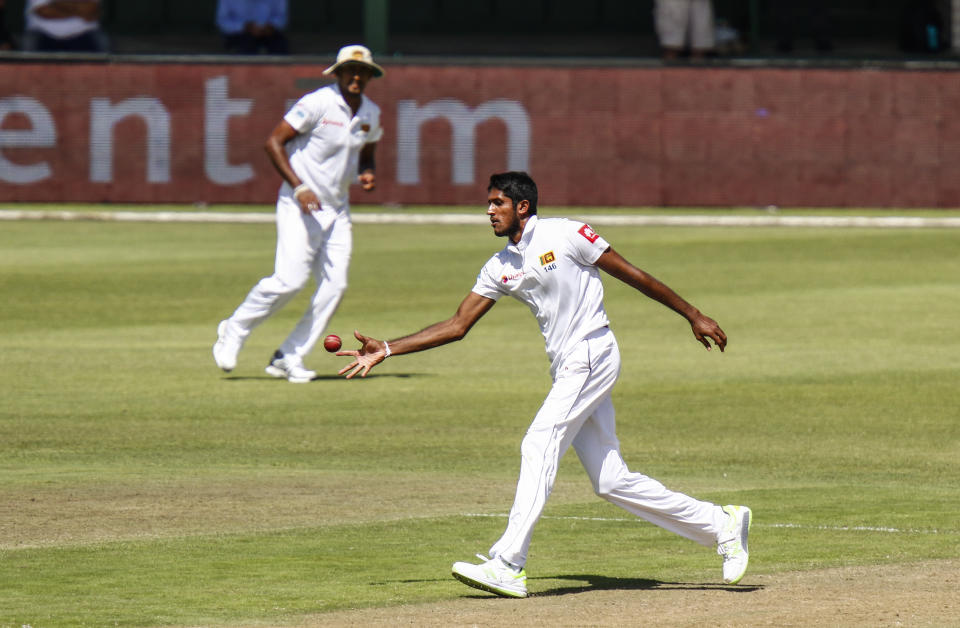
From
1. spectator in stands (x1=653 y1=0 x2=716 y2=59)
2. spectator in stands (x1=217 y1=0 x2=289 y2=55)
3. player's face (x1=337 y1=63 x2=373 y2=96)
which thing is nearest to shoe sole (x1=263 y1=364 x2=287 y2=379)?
player's face (x1=337 y1=63 x2=373 y2=96)

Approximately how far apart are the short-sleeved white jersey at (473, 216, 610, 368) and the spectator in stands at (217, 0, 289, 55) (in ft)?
76.0

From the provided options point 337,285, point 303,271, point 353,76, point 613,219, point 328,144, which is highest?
point 353,76

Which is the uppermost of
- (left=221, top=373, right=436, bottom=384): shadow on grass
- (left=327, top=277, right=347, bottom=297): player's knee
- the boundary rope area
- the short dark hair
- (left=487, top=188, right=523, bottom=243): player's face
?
the short dark hair

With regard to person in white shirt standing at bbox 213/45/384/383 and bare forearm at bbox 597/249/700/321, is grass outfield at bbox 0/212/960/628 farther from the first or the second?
bare forearm at bbox 597/249/700/321

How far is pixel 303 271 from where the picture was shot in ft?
48.4

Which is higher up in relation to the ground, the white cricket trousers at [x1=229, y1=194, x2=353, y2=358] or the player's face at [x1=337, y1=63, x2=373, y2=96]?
the player's face at [x1=337, y1=63, x2=373, y2=96]

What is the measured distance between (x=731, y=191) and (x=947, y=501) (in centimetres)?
1891

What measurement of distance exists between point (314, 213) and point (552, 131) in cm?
1439

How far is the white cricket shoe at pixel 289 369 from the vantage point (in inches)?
592

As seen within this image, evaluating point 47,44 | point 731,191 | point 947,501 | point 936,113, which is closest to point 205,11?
point 47,44

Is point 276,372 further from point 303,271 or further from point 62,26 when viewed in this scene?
point 62,26

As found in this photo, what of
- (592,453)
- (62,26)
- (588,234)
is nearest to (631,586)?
(592,453)

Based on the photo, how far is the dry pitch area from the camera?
7.48 metres

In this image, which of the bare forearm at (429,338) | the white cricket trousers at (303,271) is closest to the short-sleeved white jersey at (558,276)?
the bare forearm at (429,338)
